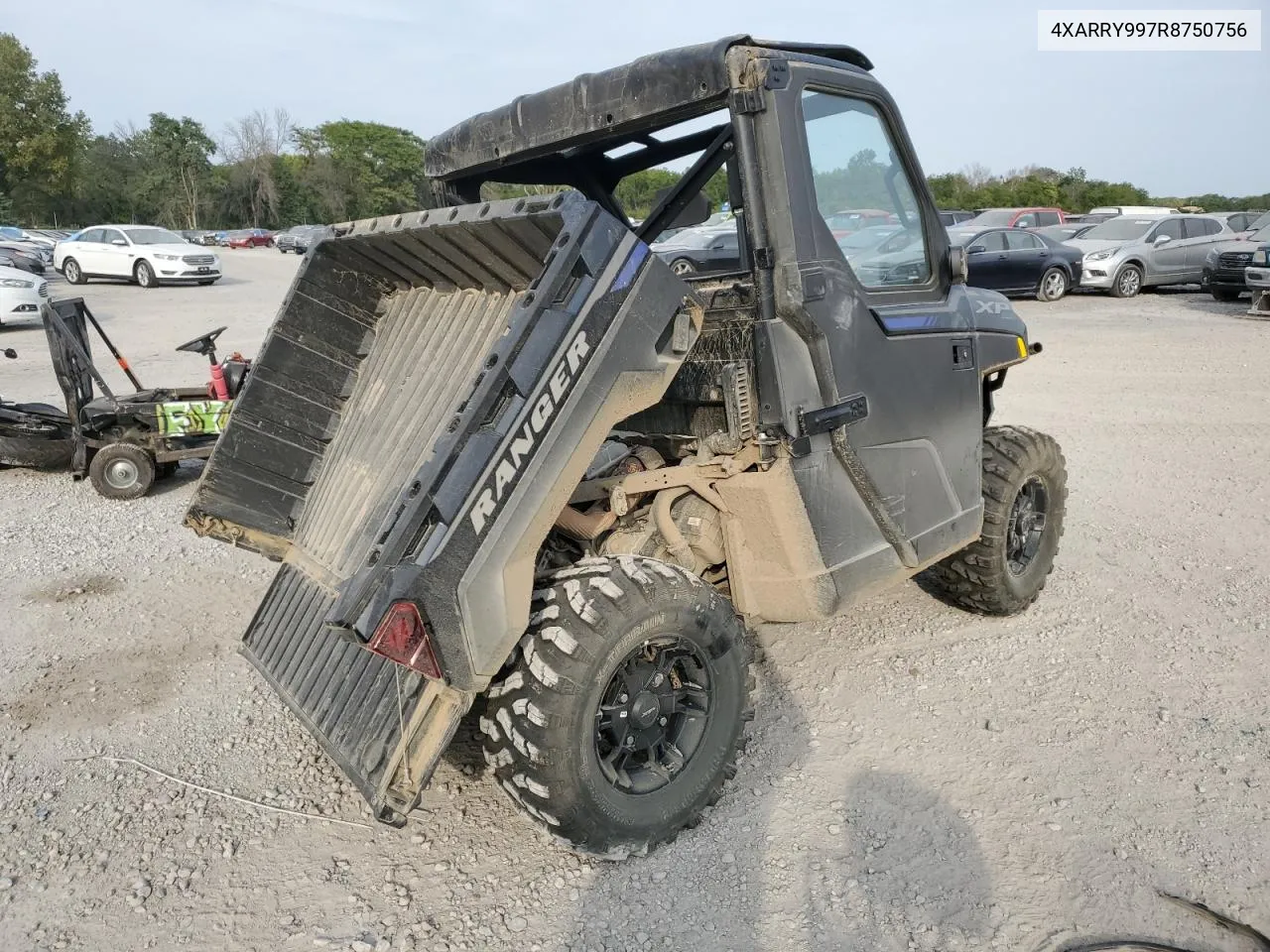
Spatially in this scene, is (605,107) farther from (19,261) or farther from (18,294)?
(19,261)

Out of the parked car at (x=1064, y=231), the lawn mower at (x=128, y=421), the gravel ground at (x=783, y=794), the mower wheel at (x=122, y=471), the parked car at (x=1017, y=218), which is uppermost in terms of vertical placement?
the parked car at (x=1017, y=218)

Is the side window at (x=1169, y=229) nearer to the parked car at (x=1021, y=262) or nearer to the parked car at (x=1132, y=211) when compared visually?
the parked car at (x=1132, y=211)

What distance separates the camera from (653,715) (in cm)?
293

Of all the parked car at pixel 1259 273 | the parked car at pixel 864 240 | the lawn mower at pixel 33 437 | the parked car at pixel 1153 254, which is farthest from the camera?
the parked car at pixel 1153 254

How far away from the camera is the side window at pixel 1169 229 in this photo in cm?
1817

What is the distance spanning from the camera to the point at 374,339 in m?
3.87

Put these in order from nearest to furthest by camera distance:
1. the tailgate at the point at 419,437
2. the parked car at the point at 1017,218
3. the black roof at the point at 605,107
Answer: the tailgate at the point at 419,437, the black roof at the point at 605,107, the parked car at the point at 1017,218

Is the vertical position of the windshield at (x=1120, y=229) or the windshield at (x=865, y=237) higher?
the windshield at (x=865, y=237)

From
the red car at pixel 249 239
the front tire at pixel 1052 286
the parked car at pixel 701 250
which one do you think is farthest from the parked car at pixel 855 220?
the red car at pixel 249 239

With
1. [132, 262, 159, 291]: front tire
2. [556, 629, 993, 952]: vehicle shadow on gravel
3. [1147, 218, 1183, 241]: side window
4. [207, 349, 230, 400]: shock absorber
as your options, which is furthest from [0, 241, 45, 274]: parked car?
[1147, 218, 1183, 241]: side window

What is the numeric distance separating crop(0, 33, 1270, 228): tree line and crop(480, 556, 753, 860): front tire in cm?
2734

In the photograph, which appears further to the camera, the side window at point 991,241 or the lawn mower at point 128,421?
the side window at point 991,241

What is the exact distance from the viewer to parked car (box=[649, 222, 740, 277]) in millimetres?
3828

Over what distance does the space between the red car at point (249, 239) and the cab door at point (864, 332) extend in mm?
51514
